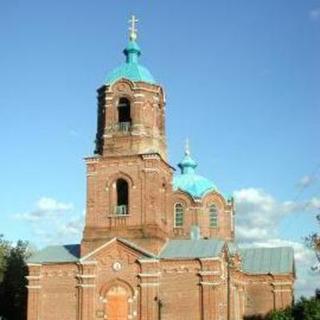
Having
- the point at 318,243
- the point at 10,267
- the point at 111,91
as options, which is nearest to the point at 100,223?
the point at 111,91

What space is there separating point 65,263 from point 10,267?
14385 mm

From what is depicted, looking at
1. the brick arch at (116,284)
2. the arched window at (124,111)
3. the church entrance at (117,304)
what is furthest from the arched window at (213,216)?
the church entrance at (117,304)

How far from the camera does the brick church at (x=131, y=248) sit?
Answer: 3331 centimetres

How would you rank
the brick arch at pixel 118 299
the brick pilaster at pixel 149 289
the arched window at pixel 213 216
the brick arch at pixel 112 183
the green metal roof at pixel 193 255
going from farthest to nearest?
the arched window at pixel 213 216 < the brick arch at pixel 112 183 < the green metal roof at pixel 193 255 < the brick arch at pixel 118 299 < the brick pilaster at pixel 149 289

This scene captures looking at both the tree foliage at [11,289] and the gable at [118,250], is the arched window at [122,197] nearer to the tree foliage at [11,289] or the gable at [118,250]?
the gable at [118,250]

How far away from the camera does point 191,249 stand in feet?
114

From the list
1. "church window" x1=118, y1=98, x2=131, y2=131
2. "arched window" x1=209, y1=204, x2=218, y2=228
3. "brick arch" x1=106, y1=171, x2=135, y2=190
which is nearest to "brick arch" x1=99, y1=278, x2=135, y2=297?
"brick arch" x1=106, y1=171, x2=135, y2=190

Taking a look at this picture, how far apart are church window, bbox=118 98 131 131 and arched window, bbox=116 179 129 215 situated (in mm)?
2938

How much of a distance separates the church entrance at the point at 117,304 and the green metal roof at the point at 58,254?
262 cm

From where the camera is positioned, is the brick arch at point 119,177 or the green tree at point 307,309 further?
the brick arch at point 119,177

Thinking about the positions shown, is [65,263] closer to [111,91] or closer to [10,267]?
[111,91]

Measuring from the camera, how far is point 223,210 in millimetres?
44375

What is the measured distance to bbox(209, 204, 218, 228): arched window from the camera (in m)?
44.2

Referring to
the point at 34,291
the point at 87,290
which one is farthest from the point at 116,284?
the point at 34,291
